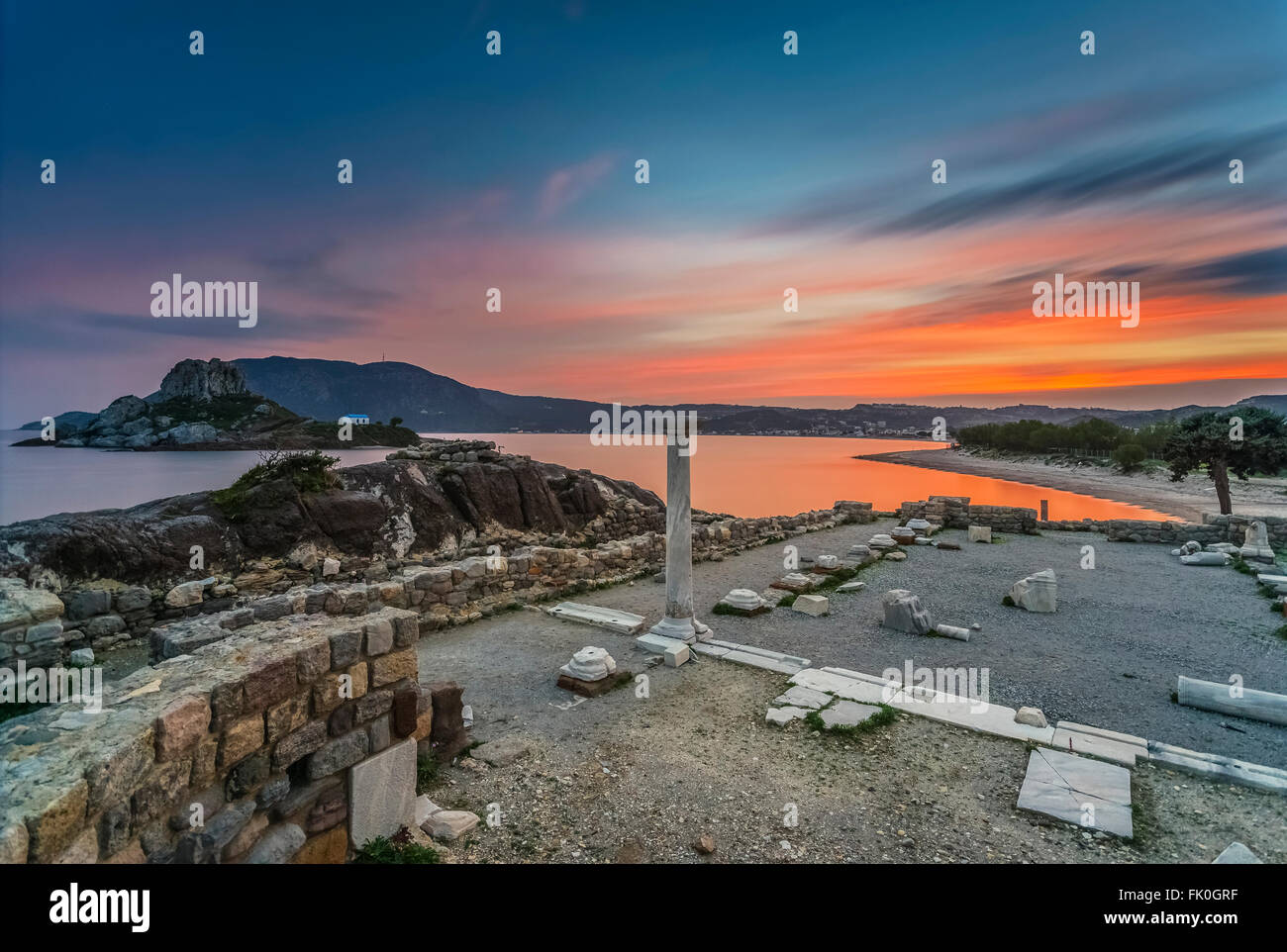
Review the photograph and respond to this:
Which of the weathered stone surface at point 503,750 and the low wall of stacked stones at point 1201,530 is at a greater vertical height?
the low wall of stacked stones at point 1201,530

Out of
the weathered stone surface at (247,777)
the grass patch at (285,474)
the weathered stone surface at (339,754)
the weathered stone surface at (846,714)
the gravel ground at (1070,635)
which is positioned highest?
the grass patch at (285,474)

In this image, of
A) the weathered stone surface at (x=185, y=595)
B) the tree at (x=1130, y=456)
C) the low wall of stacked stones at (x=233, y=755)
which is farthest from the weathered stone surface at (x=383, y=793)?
the tree at (x=1130, y=456)

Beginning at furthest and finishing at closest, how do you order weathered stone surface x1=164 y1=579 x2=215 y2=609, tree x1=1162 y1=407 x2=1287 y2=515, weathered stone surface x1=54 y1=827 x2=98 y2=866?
tree x1=1162 y1=407 x2=1287 y2=515
weathered stone surface x1=164 y1=579 x2=215 y2=609
weathered stone surface x1=54 y1=827 x2=98 y2=866

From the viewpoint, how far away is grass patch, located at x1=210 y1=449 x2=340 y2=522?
12.2 meters

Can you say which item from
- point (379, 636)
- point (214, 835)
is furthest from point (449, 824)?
point (214, 835)

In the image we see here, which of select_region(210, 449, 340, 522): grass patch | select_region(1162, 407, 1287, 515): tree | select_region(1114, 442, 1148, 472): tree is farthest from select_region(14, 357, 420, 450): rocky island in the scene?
select_region(1114, 442, 1148, 472): tree

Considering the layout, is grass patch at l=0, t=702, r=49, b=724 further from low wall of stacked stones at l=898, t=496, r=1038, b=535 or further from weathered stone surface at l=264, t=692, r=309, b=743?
low wall of stacked stones at l=898, t=496, r=1038, b=535

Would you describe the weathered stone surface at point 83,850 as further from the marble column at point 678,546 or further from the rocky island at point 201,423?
the rocky island at point 201,423

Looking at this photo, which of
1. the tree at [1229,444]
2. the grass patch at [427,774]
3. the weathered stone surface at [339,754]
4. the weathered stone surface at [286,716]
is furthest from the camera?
the tree at [1229,444]

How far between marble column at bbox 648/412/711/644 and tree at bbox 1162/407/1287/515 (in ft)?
66.8

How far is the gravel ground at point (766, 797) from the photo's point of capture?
420cm

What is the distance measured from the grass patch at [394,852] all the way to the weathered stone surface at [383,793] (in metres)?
0.07
